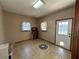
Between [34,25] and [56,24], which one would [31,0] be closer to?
[56,24]

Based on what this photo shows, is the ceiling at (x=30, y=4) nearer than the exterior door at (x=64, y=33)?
Answer: Yes

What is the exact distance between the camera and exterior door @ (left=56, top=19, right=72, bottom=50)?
4078mm

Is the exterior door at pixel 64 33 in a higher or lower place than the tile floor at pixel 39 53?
higher

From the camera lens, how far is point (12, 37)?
5.57m

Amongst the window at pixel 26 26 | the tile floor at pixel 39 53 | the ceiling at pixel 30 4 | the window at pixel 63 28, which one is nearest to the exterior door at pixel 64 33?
the window at pixel 63 28

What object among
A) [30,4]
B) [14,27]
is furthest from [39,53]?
[14,27]

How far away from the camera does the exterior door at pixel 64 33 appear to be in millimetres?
4078

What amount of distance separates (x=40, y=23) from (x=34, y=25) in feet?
2.24

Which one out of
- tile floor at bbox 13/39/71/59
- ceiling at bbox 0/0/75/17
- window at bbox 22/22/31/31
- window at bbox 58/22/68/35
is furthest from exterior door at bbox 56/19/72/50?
window at bbox 22/22/31/31

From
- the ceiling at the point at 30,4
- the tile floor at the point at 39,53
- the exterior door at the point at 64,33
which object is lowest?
the tile floor at the point at 39,53

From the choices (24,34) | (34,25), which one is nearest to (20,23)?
(24,34)

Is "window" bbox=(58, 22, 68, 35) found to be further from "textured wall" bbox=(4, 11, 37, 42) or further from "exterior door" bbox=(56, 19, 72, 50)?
"textured wall" bbox=(4, 11, 37, 42)

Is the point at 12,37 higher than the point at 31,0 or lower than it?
lower

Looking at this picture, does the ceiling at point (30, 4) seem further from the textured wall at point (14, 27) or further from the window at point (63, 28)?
the textured wall at point (14, 27)
